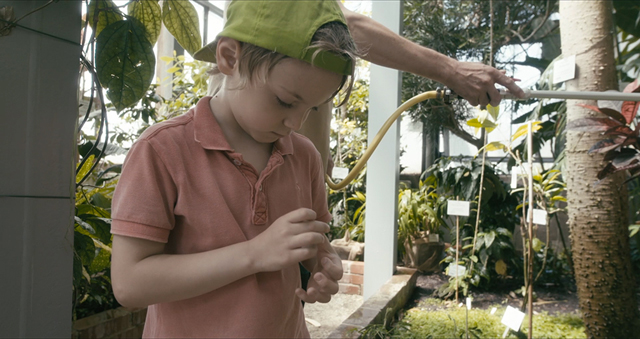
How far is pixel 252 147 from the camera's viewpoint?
73 centimetres

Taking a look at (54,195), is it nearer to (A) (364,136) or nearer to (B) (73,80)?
(B) (73,80)

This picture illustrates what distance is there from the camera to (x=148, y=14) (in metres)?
1.00

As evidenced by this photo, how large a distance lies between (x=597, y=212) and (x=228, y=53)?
7.68ft

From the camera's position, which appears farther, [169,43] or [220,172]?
[169,43]

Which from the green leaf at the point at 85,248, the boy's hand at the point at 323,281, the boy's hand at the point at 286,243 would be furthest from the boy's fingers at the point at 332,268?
the green leaf at the point at 85,248

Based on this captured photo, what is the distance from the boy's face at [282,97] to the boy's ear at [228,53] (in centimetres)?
4

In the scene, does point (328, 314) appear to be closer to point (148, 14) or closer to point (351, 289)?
point (351, 289)

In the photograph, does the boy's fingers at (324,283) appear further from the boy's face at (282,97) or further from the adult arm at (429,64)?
the adult arm at (429,64)

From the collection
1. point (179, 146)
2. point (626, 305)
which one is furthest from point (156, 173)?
point (626, 305)

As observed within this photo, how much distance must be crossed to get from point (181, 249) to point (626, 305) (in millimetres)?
2479

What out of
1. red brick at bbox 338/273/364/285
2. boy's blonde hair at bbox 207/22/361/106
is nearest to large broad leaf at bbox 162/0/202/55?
boy's blonde hair at bbox 207/22/361/106

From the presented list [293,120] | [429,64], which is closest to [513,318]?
[429,64]

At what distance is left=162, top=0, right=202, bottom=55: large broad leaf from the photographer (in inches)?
40.9

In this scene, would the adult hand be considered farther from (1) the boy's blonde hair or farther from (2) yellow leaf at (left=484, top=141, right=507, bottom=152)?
(2) yellow leaf at (left=484, top=141, right=507, bottom=152)
